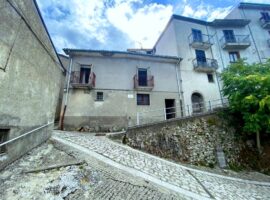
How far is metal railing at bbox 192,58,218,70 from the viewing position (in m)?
14.8

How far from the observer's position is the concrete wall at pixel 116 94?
1159cm

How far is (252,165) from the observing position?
871 centimetres

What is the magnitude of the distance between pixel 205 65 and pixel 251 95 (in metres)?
7.39

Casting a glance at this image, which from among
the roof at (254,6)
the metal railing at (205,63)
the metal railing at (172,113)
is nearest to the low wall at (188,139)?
the metal railing at (172,113)

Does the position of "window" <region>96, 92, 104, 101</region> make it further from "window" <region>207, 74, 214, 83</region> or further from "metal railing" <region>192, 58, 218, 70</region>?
"window" <region>207, 74, 214, 83</region>

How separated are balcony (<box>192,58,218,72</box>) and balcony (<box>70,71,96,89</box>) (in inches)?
383

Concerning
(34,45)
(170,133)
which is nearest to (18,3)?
(34,45)

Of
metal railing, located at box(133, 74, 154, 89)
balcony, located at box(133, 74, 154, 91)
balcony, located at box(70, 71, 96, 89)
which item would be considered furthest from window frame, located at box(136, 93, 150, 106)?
balcony, located at box(70, 71, 96, 89)

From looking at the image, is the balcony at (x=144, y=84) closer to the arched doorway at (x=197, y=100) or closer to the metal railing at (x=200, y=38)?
the arched doorway at (x=197, y=100)

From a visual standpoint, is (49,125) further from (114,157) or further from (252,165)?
(252,165)

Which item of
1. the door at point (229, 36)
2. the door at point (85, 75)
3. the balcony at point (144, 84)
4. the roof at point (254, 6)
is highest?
the roof at point (254, 6)

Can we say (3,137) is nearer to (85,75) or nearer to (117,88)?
(117,88)

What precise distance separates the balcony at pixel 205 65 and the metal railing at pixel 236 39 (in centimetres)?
302

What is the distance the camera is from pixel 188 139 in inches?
346
